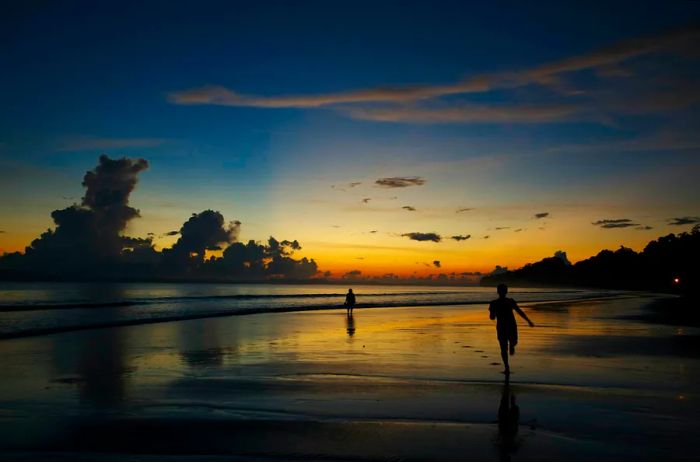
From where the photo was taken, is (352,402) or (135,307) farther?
(135,307)

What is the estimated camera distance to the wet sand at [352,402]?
7.91 metres

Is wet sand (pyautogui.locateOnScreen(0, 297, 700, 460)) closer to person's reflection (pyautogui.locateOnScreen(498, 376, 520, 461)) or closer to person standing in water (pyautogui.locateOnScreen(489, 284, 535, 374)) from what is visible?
person's reflection (pyautogui.locateOnScreen(498, 376, 520, 461))

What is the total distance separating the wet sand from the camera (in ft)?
25.9

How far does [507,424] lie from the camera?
29.8ft

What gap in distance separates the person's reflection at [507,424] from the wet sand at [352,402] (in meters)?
0.03

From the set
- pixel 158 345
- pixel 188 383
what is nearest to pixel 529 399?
pixel 188 383

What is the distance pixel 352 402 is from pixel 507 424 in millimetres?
3105

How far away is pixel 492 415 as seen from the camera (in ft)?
31.7

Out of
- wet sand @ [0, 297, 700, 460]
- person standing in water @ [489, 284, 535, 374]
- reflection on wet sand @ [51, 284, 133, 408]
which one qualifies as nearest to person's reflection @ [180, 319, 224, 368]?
wet sand @ [0, 297, 700, 460]

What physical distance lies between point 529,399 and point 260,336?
1689cm

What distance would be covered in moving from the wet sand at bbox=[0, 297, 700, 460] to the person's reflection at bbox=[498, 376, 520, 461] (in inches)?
1.1

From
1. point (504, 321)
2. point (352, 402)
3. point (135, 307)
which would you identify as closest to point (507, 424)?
point (352, 402)

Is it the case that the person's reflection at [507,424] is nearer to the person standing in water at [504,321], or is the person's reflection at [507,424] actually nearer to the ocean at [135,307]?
the person standing in water at [504,321]

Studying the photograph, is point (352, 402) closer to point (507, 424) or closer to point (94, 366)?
point (507, 424)
